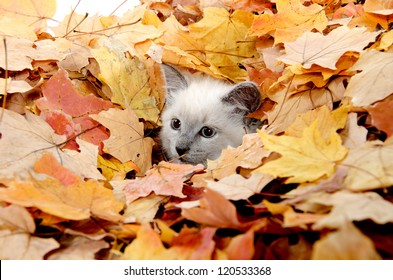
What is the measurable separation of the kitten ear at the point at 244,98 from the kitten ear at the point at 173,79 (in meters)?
0.18

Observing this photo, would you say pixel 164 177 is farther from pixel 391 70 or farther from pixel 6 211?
pixel 391 70

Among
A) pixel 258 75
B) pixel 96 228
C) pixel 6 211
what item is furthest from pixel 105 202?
pixel 258 75

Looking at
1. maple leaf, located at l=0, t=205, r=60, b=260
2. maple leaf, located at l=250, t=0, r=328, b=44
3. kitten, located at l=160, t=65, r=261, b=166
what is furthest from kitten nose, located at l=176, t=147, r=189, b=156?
maple leaf, located at l=0, t=205, r=60, b=260

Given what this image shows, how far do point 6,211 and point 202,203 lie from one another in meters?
0.32

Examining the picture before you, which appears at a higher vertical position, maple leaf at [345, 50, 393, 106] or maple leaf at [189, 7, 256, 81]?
maple leaf at [189, 7, 256, 81]

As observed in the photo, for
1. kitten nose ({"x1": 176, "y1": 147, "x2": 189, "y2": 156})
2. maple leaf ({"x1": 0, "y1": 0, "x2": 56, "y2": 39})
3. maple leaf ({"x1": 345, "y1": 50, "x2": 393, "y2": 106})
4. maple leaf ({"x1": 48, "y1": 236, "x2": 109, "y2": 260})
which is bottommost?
maple leaf ({"x1": 48, "y1": 236, "x2": 109, "y2": 260})

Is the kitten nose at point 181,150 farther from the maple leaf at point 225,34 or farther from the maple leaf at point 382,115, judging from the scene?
the maple leaf at point 382,115

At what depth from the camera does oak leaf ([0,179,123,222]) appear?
2.41ft

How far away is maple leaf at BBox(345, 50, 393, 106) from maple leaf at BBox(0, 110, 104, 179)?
1.89 ft

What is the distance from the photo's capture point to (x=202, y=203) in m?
0.73

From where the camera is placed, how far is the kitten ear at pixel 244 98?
4.07 ft

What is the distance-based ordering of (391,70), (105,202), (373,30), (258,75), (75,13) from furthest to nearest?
(75,13)
(258,75)
(373,30)
(391,70)
(105,202)

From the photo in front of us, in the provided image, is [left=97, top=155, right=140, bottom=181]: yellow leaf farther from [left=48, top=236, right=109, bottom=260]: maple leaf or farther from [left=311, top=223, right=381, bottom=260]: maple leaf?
[left=311, top=223, right=381, bottom=260]: maple leaf

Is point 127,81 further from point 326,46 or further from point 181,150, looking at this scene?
point 326,46
